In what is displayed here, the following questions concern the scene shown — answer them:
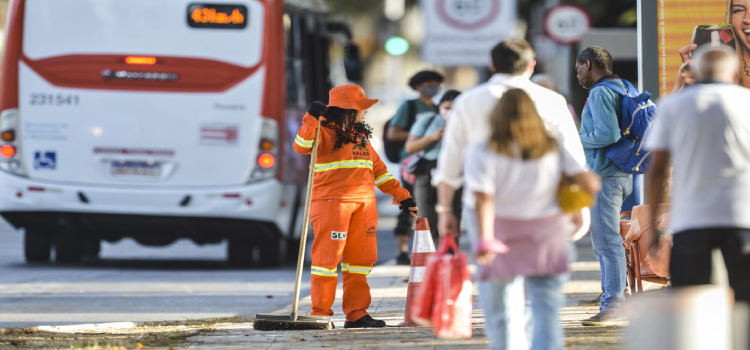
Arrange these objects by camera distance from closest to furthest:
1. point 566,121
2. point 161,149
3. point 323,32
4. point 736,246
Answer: point 736,246, point 566,121, point 161,149, point 323,32

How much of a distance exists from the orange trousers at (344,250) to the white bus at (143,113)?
18.8ft

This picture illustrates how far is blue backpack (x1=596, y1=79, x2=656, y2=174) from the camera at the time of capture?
28.5 ft

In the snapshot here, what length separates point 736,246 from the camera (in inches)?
230

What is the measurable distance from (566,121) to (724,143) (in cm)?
118

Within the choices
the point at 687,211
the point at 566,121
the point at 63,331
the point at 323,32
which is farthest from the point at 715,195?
the point at 323,32

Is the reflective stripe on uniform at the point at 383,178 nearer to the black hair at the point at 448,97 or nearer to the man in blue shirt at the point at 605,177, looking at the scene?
the man in blue shirt at the point at 605,177

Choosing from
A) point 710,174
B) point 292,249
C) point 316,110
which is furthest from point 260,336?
point 292,249

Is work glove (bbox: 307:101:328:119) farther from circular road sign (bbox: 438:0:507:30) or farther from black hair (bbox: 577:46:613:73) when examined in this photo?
circular road sign (bbox: 438:0:507:30)

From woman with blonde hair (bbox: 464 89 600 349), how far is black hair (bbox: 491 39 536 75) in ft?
1.42

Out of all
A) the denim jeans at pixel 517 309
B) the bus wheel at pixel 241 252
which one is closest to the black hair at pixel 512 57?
the denim jeans at pixel 517 309

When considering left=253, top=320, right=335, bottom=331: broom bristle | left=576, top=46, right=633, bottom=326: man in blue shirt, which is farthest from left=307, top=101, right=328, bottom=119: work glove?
left=576, top=46, right=633, bottom=326: man in blue shirt

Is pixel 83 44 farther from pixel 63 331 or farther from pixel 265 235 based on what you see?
pixel 63 331

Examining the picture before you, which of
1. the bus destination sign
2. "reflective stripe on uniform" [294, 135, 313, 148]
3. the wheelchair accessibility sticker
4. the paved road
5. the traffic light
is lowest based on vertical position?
the paved road

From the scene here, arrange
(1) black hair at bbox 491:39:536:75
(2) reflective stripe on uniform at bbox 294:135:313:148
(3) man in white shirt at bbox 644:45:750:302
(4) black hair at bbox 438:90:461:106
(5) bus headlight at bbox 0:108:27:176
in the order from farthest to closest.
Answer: (5) bus headlight at bbox 0:108:27:176 < (4) black hair at bbox 438:90:461:106 < (2) reflective stripe on uniform at bbox 294:135:313:148 < (1) black hair at bbox 491:39:536:75 < (3) man in white shirt at bbox 644:45:750:302
